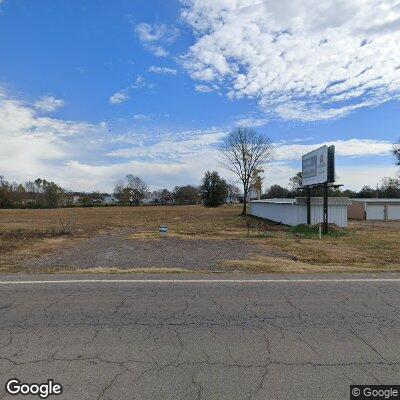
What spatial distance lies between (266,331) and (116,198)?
15675cm

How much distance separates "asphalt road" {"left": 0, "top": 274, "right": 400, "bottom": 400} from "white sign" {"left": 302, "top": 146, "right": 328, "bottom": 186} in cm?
1802

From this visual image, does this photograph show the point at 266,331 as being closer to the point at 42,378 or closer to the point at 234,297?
the point at 234,297

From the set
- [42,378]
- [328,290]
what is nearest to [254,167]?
[328,290]

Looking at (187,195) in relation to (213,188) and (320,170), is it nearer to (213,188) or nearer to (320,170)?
(213,188)

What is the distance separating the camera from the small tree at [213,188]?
95.0 meters

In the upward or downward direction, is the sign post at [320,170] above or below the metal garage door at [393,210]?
above

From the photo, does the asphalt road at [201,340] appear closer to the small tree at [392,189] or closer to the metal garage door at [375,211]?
the metal garage door at [375,211]

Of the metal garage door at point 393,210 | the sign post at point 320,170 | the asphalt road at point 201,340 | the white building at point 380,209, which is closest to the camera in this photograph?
the asphalt road at point 201,340

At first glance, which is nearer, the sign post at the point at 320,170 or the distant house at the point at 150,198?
the sign post at the point at 320,170

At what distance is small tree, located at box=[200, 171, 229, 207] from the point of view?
95.0 metres

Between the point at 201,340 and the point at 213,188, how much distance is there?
90.7 meters

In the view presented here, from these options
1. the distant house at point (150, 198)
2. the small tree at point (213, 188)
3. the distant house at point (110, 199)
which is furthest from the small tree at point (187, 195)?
the small tree at point (213, 188)

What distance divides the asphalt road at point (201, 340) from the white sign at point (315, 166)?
1802 centimetres

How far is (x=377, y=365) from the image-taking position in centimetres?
383
